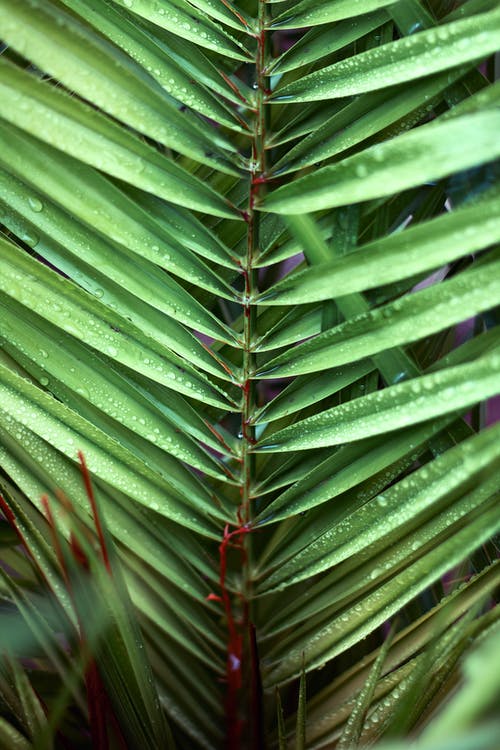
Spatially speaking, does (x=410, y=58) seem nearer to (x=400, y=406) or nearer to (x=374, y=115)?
(x=374, y=115)

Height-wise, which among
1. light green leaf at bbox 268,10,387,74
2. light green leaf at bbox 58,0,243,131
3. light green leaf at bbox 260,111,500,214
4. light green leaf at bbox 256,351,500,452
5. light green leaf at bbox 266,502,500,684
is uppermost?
light green leaf at bbox 58,0,243,131

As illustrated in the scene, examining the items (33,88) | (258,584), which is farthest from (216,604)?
(33,88)

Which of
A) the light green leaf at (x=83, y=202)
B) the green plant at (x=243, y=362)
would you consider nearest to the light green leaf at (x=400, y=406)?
the green plant at (x=243, y=362)

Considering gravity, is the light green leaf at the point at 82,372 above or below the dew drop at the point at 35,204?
below

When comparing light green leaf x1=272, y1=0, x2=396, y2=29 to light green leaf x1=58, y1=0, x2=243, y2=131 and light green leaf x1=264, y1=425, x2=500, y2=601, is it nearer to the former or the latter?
light green leaf x1=58, y1=0, x2=243, y2=131

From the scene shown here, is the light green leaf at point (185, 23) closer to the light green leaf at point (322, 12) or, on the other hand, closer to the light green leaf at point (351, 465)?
the light green leaf at point (322, 12)

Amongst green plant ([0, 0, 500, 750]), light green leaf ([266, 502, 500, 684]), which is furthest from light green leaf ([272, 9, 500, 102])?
light green leaf ([266, 502, 500, 684])

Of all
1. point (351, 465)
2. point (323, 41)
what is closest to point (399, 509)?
point (351, 465)
